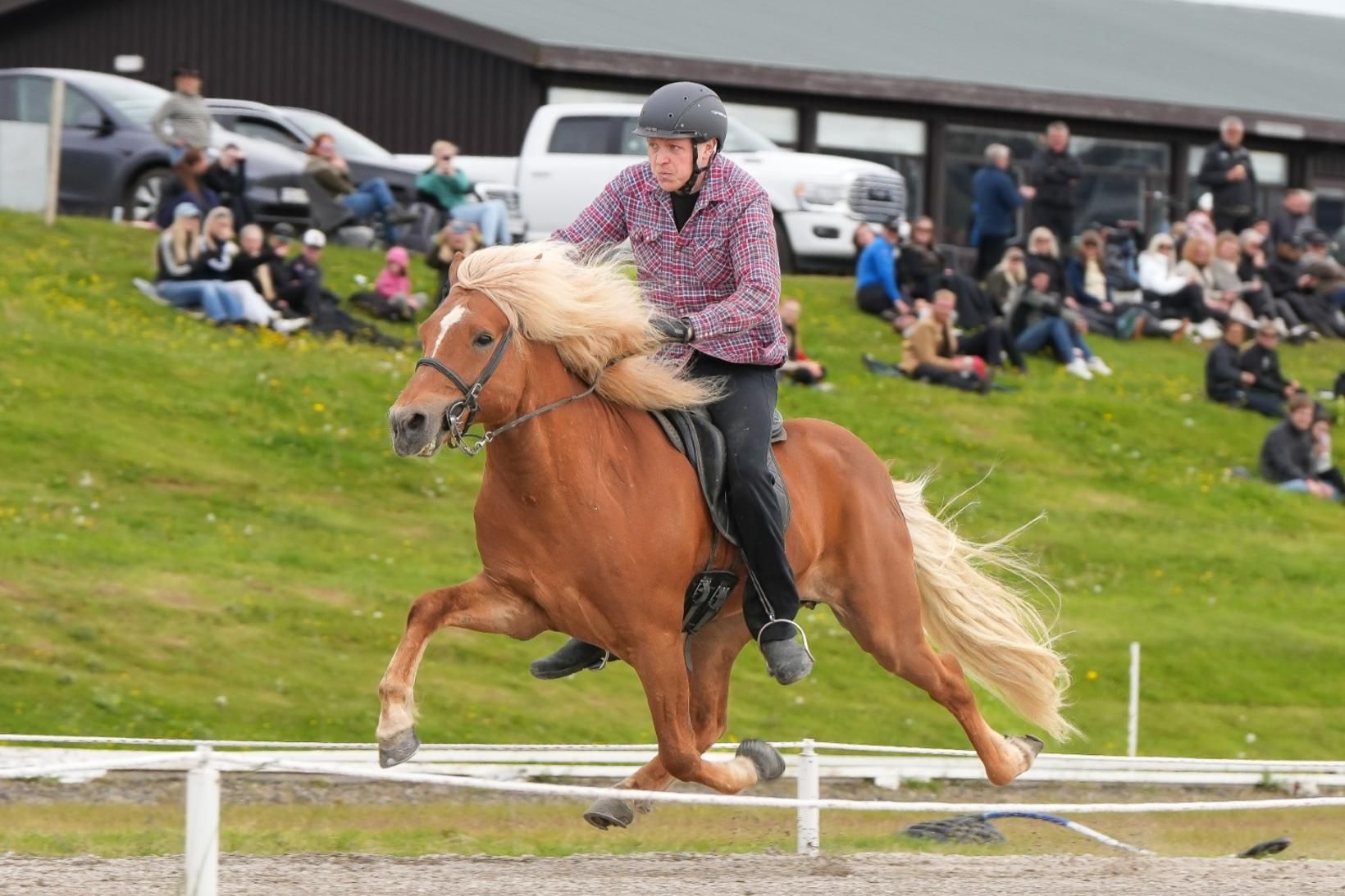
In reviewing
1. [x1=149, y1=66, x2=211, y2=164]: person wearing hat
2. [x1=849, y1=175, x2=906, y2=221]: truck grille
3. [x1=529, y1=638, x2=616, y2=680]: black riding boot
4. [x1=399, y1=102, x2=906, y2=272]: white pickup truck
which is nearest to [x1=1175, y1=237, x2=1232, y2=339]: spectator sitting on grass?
[x1=849, y1=175, x2=906, y2=221]: truck grille

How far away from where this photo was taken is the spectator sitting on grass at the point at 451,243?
64.2 ft

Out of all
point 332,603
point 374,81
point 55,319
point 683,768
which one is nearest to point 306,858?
point 683,768

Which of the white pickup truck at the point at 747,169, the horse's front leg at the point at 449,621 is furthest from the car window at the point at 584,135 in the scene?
the horse's front leg at the point at 449,621

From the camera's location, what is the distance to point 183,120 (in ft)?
69.2

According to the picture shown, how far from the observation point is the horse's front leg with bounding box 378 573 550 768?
278 inches

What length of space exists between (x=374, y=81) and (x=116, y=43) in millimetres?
5204

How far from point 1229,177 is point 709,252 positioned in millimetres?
20271

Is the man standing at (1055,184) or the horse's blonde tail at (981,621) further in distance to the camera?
the man standing at (1055,184)

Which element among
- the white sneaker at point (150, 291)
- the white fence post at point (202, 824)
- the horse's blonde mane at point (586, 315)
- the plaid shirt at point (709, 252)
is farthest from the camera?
the white sneaker at point (150, 291)

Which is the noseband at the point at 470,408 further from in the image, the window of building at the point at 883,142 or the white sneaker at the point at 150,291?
the window of building at the point at 883,142

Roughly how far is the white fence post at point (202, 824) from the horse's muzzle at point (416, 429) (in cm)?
114

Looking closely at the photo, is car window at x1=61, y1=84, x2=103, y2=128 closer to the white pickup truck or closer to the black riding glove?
the white pickup truck

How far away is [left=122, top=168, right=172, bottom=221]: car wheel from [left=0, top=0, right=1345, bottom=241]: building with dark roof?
625cm

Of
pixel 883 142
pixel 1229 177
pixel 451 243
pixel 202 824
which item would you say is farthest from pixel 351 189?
pixel 202 824
